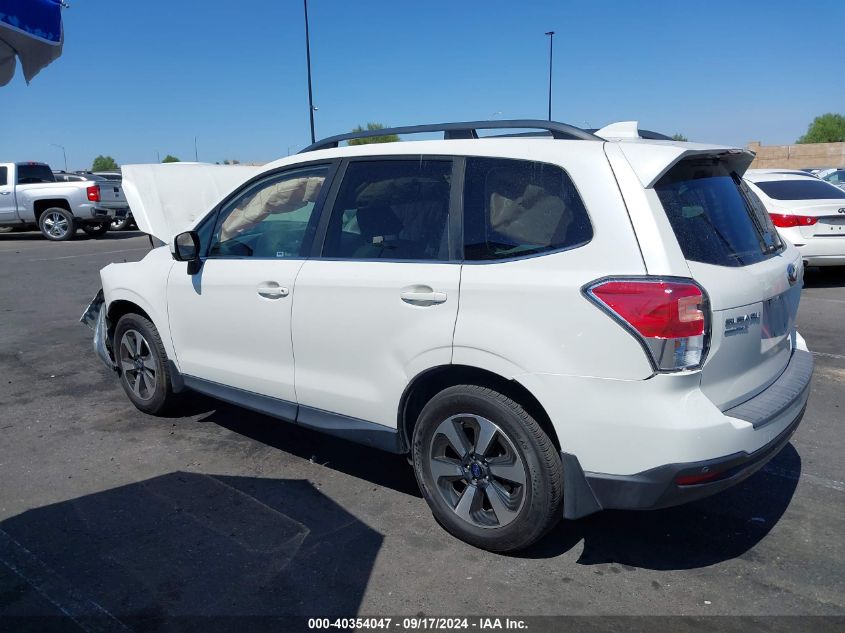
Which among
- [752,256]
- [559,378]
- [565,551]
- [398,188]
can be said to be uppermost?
[398,188]

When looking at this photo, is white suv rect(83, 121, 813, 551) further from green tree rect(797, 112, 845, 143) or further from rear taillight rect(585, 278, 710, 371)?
green tree rect(797, 112, 845, 143)

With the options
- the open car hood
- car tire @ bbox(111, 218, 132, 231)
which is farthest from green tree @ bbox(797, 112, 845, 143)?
the open car hood

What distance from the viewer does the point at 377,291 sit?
3.51 metres

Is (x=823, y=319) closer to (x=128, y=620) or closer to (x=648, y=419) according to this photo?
(x=648, y=419)

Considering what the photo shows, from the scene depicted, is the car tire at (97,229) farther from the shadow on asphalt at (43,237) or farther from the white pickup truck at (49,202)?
the white pickup truck at (49,202)

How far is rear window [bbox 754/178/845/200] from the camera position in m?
9.94

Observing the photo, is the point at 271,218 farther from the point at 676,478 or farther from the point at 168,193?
the point at 676,478

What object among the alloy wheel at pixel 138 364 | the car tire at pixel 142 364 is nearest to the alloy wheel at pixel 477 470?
the car tire at pixel 142 364

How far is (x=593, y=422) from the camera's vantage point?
9.43 feet

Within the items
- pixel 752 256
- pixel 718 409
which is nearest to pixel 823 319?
pixel 752 256

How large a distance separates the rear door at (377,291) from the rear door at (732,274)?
3.34 ft

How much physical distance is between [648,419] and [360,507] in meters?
1.72

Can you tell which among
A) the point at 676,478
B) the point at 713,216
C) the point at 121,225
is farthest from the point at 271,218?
the point at 121,225

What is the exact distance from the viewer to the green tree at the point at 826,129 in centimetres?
8081
